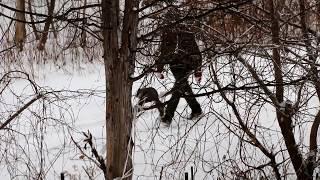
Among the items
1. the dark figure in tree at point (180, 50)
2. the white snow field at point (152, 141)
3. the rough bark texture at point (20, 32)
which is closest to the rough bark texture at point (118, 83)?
the dark figure in tree at point (180, 50)

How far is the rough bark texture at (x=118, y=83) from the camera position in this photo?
111 inches

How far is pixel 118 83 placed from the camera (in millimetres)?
2846

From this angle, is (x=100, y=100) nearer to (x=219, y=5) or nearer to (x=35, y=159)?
(x=35, y=159)

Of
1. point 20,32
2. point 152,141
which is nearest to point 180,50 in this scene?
point 152,141

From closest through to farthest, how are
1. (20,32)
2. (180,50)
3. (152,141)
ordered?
(180,50) < (152,141) < (20,32)

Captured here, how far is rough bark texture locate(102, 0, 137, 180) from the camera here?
2818mm

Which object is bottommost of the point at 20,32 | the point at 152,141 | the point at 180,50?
the point at 152,141

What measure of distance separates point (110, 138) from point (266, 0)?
7.09 feet

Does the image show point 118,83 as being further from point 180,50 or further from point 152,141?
point 152,141

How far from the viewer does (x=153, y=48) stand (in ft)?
12.9

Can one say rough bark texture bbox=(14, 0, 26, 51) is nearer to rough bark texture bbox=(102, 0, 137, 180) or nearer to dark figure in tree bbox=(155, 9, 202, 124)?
dark figure in tree bbox=(155, 9, 202, 124)

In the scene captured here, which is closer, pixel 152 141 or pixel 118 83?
pixel 118 83

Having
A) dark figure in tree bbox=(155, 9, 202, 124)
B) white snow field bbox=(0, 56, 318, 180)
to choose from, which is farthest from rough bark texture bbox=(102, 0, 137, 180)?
white snow field bbox=(0, 56, 318, 180)

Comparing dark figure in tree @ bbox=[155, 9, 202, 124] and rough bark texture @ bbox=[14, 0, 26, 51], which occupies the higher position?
rough bark texture @ bbox=[14, 0, 26, 51]
